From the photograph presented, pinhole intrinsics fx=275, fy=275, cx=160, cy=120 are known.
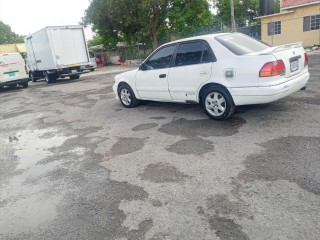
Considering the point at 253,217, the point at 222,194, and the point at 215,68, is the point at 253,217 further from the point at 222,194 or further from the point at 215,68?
the point at 215,68

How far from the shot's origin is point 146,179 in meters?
3.71

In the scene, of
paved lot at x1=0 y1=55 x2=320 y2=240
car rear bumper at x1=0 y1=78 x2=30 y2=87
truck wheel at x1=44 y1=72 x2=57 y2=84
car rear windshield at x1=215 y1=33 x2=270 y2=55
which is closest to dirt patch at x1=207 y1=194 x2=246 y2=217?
paved lot at x1=0 y1=55 x2=320 y2=240

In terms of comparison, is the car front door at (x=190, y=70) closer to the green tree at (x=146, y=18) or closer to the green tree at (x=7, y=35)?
the green tree at (x=146, y=18)

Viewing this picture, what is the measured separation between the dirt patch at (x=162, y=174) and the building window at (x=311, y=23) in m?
22.3

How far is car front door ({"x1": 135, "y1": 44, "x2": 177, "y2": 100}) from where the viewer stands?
6.33 metres

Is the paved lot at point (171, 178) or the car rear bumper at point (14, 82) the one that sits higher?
the car rear bumper at point (14, 82)

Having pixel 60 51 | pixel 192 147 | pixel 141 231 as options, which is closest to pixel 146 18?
pixel 60 51

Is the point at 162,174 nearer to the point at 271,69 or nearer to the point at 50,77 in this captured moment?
the point at 271,69

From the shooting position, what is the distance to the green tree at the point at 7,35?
233 ft

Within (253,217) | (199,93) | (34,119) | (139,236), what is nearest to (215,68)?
(199,93)

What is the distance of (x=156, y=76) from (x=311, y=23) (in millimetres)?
20009

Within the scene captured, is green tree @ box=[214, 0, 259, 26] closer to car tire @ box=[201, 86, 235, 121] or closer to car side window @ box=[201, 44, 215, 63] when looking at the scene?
car side window @ box=[201, 44, 215, 63]

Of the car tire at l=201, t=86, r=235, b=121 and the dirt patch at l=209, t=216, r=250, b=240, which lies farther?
the car tire at l=201, t=86, r=235, b=121

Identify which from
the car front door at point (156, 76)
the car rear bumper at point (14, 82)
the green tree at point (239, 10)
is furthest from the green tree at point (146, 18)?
the green tree at point (239, 10)
